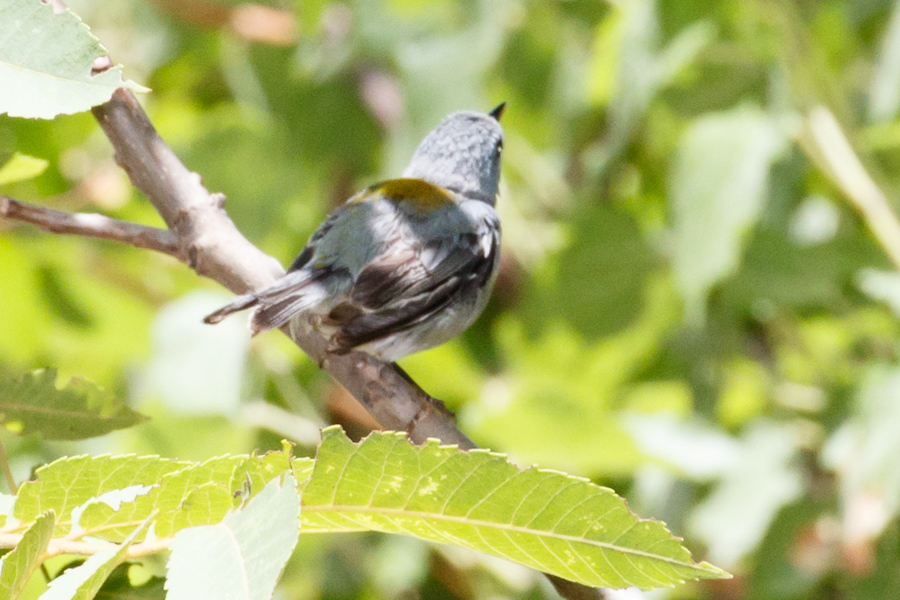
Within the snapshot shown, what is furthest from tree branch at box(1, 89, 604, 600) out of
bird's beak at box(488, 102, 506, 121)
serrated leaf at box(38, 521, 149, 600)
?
bird's beak at box(488, 102, 506, 121)

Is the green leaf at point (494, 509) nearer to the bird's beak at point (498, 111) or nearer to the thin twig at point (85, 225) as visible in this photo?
the thin twig at point (85, 225)

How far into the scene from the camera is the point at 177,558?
68 centimetres

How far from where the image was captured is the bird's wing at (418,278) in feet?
5.05

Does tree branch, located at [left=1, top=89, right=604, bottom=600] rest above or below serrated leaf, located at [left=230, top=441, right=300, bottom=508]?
above

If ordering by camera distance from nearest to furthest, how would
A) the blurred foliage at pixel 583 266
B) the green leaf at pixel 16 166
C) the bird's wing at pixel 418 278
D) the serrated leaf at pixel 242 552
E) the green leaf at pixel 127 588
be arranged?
1. the serrated leaf at pixel 242 552
2. the green leaf at pixel 127 588
3. the green leaf at pixel 16 166
4. the bird's wing at pixel 418 278
5. the blurred foliage at pixel 583 266

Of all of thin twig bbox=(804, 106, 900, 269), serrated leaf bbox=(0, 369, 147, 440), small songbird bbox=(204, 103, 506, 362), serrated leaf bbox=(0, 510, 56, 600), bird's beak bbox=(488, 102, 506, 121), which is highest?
thin twig bbox=(804, 106, 900, 269)

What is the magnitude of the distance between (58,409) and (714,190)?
60.4 inches

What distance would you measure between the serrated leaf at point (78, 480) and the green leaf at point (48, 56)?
0.95 feet

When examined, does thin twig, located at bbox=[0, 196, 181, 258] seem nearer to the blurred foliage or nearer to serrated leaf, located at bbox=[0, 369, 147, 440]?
serrated leaf, located at bbox=[0, 369, 147, 440]

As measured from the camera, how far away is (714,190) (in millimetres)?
2096

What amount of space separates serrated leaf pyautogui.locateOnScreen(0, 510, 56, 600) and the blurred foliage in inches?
51.0

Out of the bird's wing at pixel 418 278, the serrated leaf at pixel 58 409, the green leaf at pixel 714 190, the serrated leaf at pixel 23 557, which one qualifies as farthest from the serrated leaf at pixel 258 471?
the green leaf at pixel 714 190

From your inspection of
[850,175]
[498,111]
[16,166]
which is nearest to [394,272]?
[498,111]

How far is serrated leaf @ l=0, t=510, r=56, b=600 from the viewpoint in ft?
2.20
